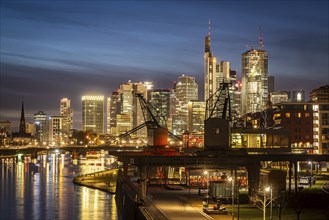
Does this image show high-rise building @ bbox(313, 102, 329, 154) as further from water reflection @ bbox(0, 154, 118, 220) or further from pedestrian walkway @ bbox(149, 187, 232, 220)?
pedestrian walkway @ bbox(149, 187, 232, 220)

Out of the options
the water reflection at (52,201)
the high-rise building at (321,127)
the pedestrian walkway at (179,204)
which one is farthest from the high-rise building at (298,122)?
the pedestrian walkway at (179,204)

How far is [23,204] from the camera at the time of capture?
86.9m

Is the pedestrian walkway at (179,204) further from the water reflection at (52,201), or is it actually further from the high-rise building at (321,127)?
the high-rise building at (321,127)

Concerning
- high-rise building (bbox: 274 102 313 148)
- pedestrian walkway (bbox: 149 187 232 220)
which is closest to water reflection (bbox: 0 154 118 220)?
pedestrian walkway (bbox: 149 187 232 220)

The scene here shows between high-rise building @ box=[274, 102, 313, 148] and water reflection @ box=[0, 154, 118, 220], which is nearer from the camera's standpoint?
water reflection @ box=[0, 154, 118, 220]

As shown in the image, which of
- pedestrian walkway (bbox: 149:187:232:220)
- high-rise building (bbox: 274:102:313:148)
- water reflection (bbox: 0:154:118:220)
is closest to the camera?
pedestrian walkway (bbox: 149:187:232:220)

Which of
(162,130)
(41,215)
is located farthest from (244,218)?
(162,130)

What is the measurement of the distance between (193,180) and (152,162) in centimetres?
1886

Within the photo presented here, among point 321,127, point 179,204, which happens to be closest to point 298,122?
point 321,127

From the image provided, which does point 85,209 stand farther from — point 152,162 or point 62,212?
point 152,162

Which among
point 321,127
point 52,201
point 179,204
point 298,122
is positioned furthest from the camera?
point 298,122

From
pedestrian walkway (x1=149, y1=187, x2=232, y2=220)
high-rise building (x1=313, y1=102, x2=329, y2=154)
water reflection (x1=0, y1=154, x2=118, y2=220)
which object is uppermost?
high-rise building (x1=313, y1=102, x2=329, y2=154)

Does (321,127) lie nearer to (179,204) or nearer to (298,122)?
(298,122)

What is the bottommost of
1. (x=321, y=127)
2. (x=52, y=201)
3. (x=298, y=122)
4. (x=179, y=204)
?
(x=52, y=201)
